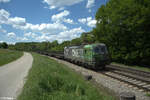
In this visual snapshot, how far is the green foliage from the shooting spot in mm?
17969

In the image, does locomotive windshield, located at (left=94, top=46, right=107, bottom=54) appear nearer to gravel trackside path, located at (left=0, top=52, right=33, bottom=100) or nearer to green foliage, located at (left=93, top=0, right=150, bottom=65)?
green foliage, located at (left=93, top=0, right=150, bottom=65)

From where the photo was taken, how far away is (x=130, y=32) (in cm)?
1955

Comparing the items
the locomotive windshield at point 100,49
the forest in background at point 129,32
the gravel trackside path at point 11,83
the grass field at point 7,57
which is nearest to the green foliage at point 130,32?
the forest in background at point 129,32

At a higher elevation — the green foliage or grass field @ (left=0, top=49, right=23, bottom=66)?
the green foliage

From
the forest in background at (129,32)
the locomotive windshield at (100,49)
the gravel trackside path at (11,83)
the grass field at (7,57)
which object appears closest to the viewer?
the gravel trackside path at (11,83)

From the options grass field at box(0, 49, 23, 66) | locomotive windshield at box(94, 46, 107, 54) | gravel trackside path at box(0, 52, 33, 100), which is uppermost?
locomotive windshield at box(94, 46, 107, 54)

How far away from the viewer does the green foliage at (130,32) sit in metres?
18.0

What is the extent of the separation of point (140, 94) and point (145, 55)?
1241cm

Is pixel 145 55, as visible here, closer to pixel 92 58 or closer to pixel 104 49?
pixel 104 49

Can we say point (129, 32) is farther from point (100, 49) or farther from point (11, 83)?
point (11, 83)

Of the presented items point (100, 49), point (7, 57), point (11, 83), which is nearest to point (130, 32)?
point (100, 49)

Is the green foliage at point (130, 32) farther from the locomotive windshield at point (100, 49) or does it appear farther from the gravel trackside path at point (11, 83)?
the gravel trackside path at point (11, 83)

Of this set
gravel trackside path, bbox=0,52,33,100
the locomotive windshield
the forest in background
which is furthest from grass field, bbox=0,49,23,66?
the forest in background

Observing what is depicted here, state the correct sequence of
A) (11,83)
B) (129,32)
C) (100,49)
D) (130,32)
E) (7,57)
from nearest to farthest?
1. (11,83)
2. (100,49)
3. (130,32)
4. (129,32)
5. (7,57)
